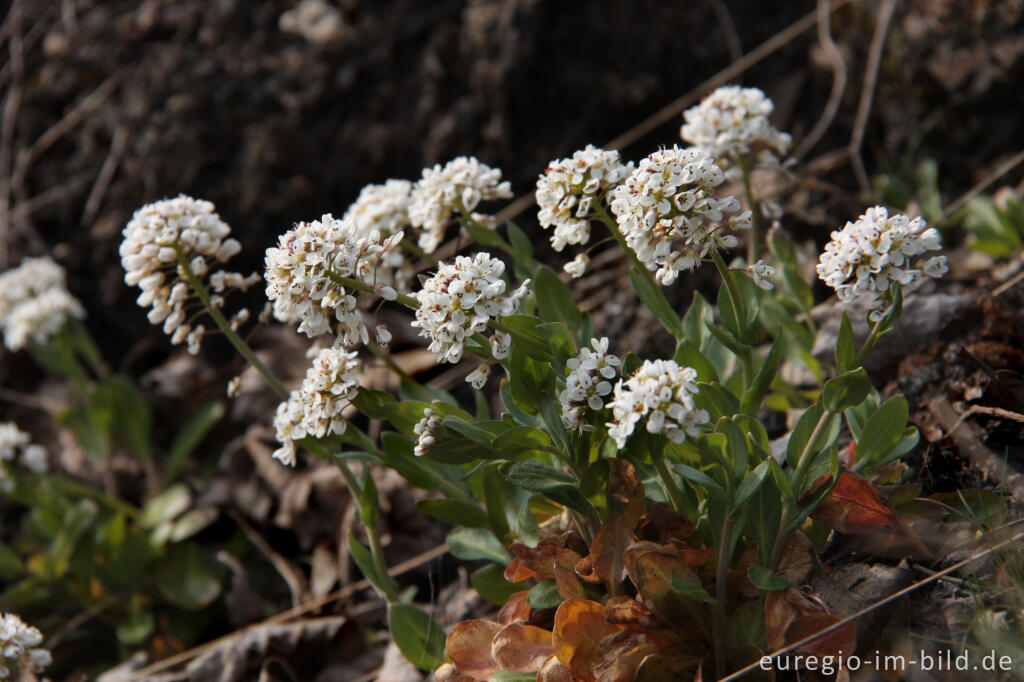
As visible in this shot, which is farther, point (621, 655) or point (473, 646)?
point (473, 646)

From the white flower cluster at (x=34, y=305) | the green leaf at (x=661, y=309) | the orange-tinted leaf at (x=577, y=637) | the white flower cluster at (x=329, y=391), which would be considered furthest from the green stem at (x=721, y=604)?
the white flower cluster at (x=34, y=305)

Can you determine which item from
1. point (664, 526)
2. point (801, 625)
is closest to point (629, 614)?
point (664, 526)

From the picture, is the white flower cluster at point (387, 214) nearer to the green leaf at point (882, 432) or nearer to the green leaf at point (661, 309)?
the green leaf at point (661, 309)

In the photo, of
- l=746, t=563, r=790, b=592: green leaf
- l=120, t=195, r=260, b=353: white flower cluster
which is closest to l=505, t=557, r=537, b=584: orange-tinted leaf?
l=746, t=563, r=790, b=592: green leaf

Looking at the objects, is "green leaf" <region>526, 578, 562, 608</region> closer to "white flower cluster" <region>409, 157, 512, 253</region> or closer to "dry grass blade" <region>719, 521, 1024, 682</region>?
"dry grass blade" <region>719, 521, 1024, 682</region>

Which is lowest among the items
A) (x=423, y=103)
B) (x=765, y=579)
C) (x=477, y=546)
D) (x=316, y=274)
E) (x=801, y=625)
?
(x=801, y=625)

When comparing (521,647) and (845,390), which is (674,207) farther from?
(521,647)

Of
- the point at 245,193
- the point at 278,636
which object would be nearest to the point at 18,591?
the point at 278,636

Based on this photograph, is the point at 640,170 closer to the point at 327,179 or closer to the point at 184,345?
the point at 327,179
